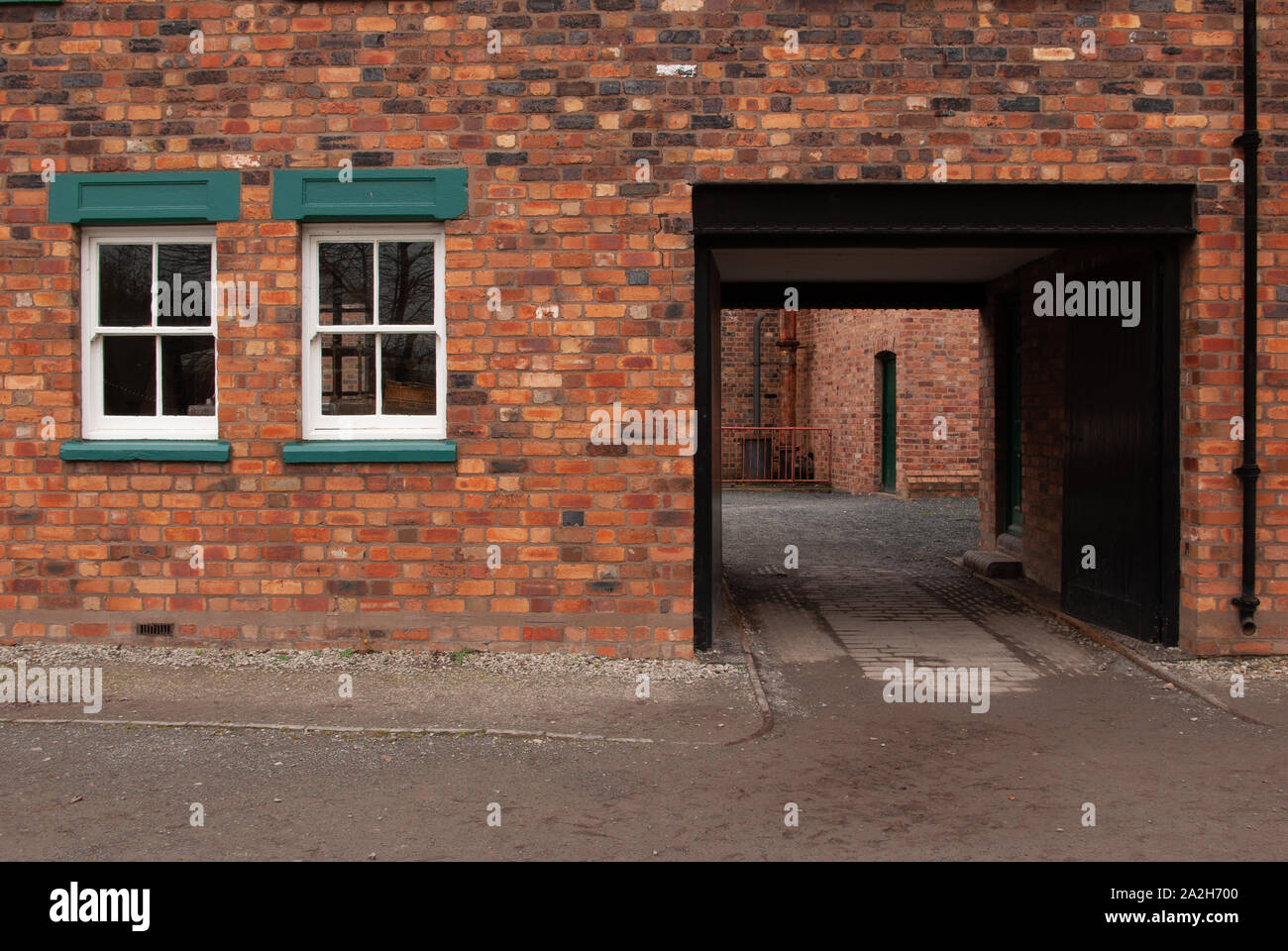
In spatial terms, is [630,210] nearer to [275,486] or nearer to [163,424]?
[275,486]

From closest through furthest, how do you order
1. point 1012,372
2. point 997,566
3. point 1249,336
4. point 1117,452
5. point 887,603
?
1. point 1249,336
2. point 1117,452
3. point 887,603
4. point 997,566
5. point 1012,372

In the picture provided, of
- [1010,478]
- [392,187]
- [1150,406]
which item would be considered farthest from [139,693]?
[1010,478]

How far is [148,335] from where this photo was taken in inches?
284

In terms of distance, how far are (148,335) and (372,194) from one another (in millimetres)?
1828

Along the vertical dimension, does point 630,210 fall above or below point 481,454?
above

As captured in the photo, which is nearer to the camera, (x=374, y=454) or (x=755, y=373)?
(x=374, y=454)

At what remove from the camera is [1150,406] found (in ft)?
23.7

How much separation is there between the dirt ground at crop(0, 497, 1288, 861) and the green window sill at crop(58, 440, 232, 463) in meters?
1.36

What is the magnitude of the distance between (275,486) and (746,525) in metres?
9.65

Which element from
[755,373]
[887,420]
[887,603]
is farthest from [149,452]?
[755,373]

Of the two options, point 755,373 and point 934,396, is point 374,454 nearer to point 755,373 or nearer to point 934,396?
point 934,396

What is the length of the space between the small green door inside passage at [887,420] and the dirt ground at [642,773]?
1439 cm

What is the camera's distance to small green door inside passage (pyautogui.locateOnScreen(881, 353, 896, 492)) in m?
21.1

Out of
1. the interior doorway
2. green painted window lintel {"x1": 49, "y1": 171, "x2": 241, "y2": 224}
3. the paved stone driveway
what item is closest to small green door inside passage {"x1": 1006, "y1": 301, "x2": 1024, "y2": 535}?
the paved stone driveway
